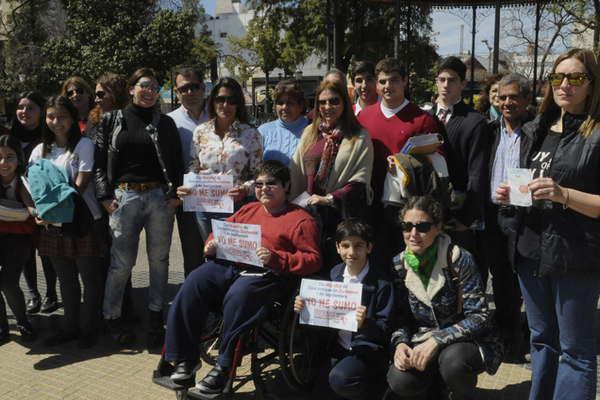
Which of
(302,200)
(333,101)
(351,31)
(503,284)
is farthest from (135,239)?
(351,31)

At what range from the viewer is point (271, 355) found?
3834 mm

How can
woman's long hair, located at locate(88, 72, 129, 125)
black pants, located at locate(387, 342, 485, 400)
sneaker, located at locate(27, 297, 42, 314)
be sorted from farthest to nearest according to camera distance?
1. sneaker, located at locate(27, 297, 42, 314)
2. woman's long hair, located at locate(88, 72, 129, 125)
3. black pants, located at locate(387, 342, 485, 400)

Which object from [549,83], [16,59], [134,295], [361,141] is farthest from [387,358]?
[16,59]

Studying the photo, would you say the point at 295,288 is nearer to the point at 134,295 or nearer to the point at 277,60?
the point at 134,295

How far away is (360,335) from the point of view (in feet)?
11.5

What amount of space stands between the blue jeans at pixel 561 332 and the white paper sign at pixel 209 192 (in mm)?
2202

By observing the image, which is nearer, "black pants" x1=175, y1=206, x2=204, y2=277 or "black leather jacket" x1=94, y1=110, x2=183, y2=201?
"black leather jacket" x1=94, y1=110, x2=183, y2=201

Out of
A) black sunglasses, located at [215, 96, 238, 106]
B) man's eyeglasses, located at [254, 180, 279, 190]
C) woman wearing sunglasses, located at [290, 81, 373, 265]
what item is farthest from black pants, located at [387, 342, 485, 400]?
black sunglasses, located at [215, 96, 238, 106]

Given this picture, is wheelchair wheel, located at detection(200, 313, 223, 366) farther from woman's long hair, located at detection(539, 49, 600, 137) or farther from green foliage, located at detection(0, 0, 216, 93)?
green foliage, located at detection(0, 0, 216, 93)

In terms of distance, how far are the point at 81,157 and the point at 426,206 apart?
2917 millimetres

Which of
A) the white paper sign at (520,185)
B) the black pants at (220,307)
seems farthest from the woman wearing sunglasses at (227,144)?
the white paper sign at (520,185)

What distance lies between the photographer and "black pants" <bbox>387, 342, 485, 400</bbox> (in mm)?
3129

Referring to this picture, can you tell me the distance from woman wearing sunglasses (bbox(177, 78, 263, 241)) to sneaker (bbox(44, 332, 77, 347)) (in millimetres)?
1521

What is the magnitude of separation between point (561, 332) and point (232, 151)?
8.77 ft
